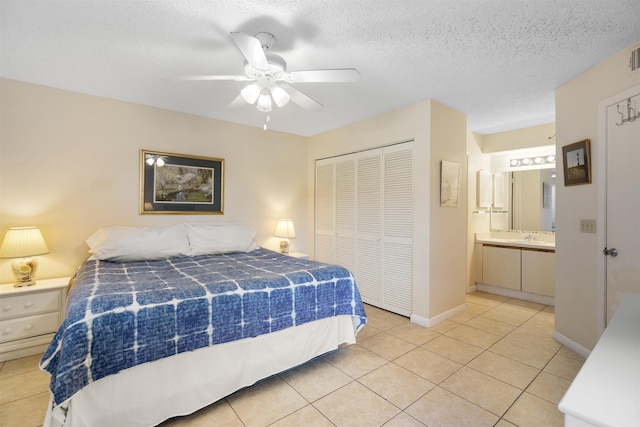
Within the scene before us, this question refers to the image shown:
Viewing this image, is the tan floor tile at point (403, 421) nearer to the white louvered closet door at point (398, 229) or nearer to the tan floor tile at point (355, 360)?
the tan floor tile at point (355, 360)

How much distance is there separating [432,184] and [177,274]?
2.61 metres

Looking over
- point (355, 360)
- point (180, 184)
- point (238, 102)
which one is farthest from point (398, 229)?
point (180, 184)

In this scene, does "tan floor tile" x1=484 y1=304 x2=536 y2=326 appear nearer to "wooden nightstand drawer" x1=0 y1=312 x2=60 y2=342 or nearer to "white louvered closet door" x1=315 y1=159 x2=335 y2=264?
"white louvered closet door" x1=315 y1=159 x2=335 y2=264

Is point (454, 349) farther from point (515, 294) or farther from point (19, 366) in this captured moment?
point (19, 366)

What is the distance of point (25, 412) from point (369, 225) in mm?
3338

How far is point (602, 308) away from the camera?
2.26 meters

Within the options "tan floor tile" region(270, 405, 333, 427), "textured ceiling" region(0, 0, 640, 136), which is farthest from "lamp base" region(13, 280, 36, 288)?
"tan floor tile" region(270, 405, 333, 427)

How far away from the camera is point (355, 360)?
240 centimetres

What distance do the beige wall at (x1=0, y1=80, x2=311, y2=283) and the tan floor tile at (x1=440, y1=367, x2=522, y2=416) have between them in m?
3.06

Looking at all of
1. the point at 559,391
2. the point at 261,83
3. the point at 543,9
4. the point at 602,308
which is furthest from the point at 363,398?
the point at 543,9

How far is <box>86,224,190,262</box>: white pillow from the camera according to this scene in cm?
268

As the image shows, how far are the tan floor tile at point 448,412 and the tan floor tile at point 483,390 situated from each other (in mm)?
65

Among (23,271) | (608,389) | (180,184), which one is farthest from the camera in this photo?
(180,184)

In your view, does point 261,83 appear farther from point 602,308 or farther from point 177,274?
point 602,308
